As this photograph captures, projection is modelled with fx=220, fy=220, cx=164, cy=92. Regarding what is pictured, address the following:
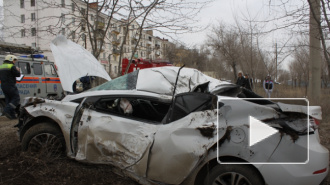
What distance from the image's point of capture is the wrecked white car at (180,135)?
2238 mm

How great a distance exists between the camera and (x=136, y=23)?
7293 mm

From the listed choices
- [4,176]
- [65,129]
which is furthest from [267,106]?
[4,176]

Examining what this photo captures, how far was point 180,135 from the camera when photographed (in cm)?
250

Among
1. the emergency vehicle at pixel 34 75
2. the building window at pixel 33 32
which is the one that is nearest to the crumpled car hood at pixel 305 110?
the building window at pixel 33 32

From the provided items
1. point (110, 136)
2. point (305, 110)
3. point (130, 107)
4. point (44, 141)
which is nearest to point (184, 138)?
point (110, 136)

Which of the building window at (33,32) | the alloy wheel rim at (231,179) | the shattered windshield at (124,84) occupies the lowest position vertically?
the alloy wheel rim at (231,179)

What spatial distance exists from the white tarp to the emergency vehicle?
488 centimetres

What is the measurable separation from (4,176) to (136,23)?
5.71 meters

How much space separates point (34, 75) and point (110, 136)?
817 cm

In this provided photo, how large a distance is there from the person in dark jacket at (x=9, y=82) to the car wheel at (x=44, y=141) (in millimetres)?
4447

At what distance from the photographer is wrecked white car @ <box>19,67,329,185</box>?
2.24 metres
